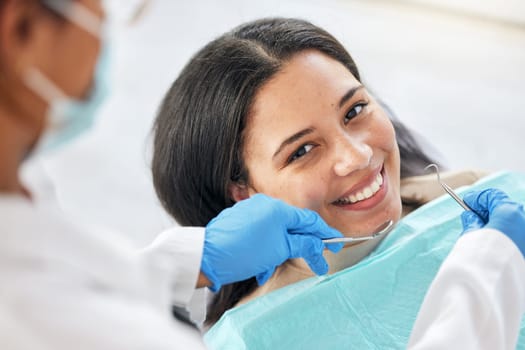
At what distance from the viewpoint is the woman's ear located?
159cm

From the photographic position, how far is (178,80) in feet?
5.46

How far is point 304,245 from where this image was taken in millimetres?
1414

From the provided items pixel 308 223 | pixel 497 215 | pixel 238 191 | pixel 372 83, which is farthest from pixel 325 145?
pixel 372 83

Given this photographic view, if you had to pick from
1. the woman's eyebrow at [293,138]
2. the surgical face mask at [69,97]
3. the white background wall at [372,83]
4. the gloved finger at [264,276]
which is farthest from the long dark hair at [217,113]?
the surgical face mask at [69,97]

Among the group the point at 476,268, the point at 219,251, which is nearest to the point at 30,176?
the point at 219,251

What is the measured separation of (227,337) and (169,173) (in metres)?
0.41

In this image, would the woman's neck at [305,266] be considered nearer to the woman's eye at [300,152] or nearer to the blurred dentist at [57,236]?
the woman's eye at [300,152]

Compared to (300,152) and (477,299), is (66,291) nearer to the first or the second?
(477,299)

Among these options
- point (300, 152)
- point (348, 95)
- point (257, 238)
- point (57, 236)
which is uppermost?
point (57, 236)

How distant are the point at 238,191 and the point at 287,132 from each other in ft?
0.81

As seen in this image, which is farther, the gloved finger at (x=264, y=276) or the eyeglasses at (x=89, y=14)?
the gloved finger at (x=264, y=276)

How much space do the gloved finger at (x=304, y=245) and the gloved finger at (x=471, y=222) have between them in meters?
0.28

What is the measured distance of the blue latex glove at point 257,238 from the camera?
1.36 metres

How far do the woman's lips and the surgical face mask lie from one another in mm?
727
